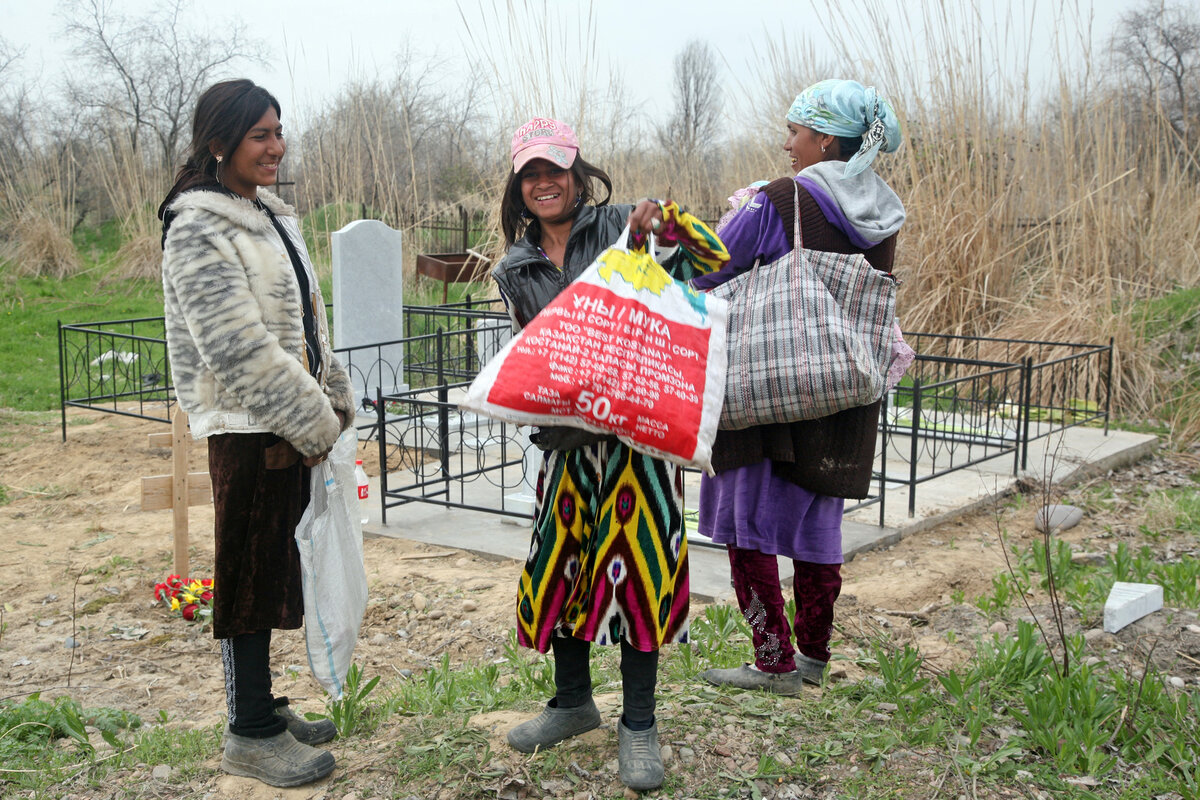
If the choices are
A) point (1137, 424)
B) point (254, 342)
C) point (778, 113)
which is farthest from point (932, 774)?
point (778, 113)

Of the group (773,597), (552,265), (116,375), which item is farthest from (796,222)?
(116,375)

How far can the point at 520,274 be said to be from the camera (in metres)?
2.59

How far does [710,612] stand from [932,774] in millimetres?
1253

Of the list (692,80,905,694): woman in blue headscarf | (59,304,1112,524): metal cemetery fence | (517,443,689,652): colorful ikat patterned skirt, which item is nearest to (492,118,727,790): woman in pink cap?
(517,443,689,652): colorful ikat patterned skirt

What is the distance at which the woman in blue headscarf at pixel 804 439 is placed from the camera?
288 cm

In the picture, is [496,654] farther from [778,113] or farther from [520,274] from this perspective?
[778,113]

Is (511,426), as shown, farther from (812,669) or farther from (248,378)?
(248,378)

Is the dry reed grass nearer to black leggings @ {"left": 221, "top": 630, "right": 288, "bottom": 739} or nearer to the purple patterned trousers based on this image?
black leggings @ {"left": 221, "top": 630, "right": 288, "bottom": 739}

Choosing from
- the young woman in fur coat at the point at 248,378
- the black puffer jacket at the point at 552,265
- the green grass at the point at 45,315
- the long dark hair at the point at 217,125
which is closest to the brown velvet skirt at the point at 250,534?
the young woman in fur coat at the point at 248,378

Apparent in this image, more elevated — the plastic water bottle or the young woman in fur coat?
the young woman in fur coat

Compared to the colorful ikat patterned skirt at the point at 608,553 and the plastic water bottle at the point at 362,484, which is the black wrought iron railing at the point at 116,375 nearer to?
the plastic water bottle at the point at 362,484

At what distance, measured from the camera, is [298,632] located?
457 cm

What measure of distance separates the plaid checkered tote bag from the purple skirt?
0.27 m

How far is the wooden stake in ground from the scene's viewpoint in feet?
15.8
